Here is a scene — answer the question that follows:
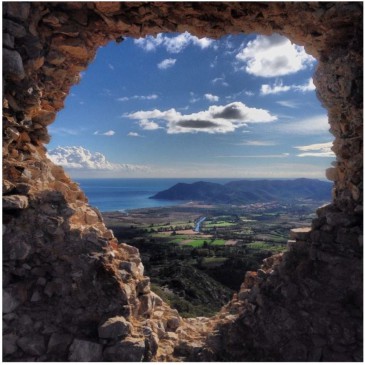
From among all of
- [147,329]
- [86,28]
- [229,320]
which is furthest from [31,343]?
[86,28]

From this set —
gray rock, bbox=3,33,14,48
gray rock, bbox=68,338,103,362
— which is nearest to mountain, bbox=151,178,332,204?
gray rock, bbox=68,338,103,362

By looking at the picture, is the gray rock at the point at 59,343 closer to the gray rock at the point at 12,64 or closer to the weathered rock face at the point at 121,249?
the weathered rock face at the point at 121,249

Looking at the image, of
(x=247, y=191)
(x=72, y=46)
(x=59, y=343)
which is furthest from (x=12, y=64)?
(x=247, y=191)

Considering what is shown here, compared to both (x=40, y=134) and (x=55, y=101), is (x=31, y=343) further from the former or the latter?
(x=55, y=101)

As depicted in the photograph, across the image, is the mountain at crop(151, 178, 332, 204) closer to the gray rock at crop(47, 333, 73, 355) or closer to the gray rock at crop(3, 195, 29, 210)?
the gray rock at crop(47, 333, 73, 355)

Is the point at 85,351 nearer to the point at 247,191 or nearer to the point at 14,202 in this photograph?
the point at 14,202

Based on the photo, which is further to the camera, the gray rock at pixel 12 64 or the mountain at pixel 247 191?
the mountain at pixel 247 191

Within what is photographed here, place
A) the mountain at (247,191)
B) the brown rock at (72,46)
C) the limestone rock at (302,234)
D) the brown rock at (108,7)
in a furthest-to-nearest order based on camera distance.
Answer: the mountain at (247,191) → the limestone rock at (302,234) → the brown rock at (72,46) → the brown rock at (108,7)

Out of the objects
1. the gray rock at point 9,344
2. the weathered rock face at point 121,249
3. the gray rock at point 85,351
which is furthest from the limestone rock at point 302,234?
the gray rock at point 9,344
